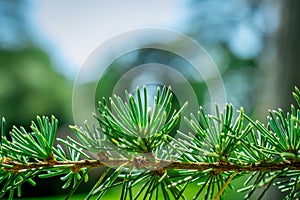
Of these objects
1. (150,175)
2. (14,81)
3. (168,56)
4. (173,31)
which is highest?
(173,31)

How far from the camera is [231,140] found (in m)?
0.28

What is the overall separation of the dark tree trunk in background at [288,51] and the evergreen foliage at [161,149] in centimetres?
109

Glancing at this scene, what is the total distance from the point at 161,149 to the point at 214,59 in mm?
4481

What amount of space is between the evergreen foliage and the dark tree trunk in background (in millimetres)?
1093

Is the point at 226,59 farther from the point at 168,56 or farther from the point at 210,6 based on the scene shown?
the point at 168,56

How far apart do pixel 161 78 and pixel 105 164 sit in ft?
16.6

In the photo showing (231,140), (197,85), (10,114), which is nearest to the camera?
(231,140)

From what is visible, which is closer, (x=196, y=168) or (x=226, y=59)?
(x=196, y=168)

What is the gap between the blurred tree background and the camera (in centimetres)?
147

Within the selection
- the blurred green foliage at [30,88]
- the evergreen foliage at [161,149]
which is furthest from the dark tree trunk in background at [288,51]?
the blurred green foliage at [30,88]

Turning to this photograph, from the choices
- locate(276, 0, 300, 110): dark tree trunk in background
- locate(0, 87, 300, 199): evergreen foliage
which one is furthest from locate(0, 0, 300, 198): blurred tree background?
locate(0, 87, 300, 199): evergreen foliage

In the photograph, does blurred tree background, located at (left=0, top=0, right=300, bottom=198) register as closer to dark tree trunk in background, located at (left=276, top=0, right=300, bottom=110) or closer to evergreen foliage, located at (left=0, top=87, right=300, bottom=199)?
dark tree trunk in background, located at (left=276, top=0, right=300, bottom=110)

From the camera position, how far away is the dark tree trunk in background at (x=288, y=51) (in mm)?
1376

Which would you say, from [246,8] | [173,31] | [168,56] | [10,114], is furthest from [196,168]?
[10,114]
